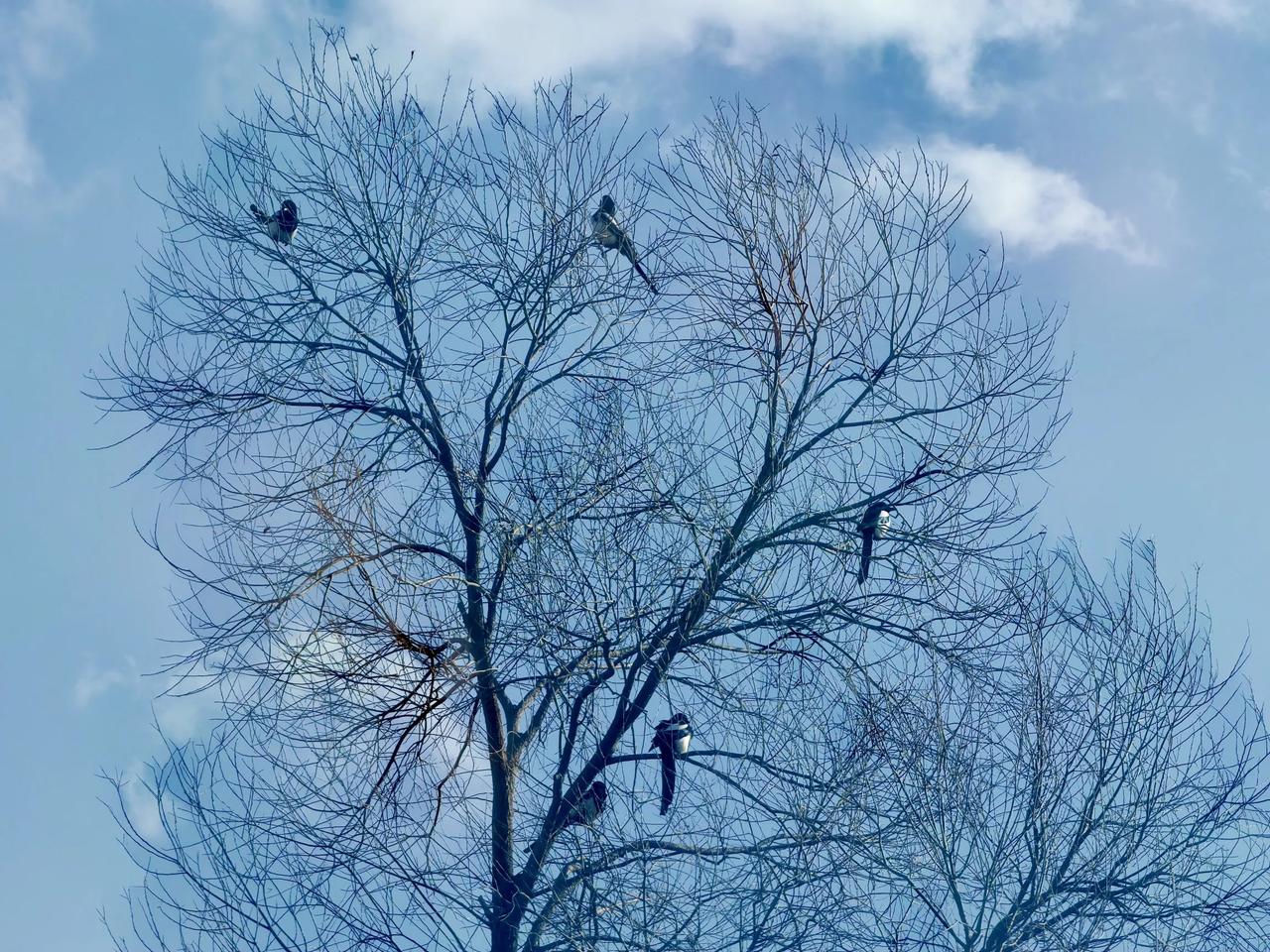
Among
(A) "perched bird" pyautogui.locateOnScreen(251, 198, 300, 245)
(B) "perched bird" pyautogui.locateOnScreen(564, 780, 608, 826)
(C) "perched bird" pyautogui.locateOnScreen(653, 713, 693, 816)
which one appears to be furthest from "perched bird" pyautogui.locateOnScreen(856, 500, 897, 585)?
(A) "perched bird" pyautogui.locateOnScreen(251, 198, 300, 245)

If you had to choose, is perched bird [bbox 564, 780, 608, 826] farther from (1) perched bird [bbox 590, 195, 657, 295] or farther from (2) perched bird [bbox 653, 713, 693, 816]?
(1) perched bird [bbox 590, 195, 657, 295]

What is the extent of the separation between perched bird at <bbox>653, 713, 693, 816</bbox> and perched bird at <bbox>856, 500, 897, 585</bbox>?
3.77 ft

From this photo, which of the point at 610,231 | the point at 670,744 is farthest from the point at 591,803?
the point at 610,231

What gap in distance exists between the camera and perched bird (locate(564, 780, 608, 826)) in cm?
554

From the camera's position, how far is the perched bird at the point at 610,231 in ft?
22.2

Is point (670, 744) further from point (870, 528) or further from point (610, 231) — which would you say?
point (610, 231)

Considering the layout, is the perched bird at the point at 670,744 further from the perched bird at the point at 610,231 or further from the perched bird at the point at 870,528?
the perched bird at the point at 610,231

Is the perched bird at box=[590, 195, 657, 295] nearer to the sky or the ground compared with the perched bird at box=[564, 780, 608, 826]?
nearer to the sky

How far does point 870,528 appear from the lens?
20.0 feet

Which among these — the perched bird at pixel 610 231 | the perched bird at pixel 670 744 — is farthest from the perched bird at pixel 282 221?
the perched bird at pixel 670 744

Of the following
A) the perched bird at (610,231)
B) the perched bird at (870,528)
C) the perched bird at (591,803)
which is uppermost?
the perched bird at (610,231)

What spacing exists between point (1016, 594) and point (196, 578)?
156 inches

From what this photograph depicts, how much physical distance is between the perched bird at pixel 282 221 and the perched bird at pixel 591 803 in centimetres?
344

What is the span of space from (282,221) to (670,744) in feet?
11.5
